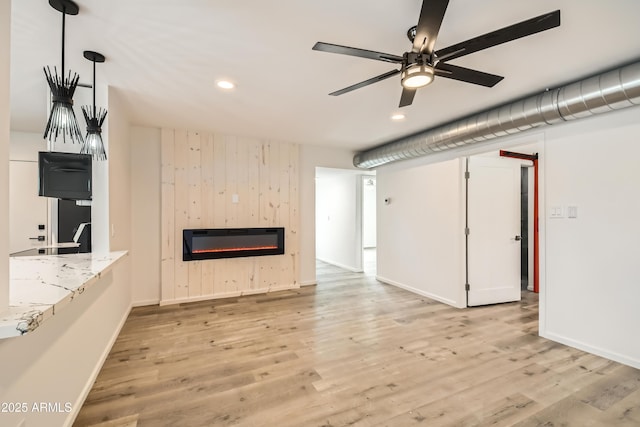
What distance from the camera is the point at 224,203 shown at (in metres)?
4.61

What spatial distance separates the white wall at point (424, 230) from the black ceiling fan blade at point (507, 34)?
266cm

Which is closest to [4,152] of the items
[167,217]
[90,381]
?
[90,381]

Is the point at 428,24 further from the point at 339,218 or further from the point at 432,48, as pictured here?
the point at 339,218

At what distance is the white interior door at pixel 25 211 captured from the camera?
14.1 feet

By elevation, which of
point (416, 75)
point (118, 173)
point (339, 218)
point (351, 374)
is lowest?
point (351, 374)

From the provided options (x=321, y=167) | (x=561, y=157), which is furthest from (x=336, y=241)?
(x=561, y=157)

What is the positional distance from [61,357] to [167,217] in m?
2.82

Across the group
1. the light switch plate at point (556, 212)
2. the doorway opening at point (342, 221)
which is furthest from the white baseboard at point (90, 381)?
the light switch plate at point (556, 212)

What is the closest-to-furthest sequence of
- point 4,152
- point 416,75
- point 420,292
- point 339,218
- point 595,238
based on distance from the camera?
point 4,152 → point 416,75 → point 595,238 → point 420,292 → point 339,218

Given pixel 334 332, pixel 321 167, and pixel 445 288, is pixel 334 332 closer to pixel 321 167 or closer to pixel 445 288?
pixel 445 288

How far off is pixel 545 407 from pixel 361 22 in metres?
2.88

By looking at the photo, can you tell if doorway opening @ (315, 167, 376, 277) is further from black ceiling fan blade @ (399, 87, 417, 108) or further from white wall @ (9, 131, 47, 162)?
white wall @ (9, 131, 47, 162)

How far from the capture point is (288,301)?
4375 mm

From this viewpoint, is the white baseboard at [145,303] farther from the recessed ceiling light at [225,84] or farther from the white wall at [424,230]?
the white wall at [424,230]
